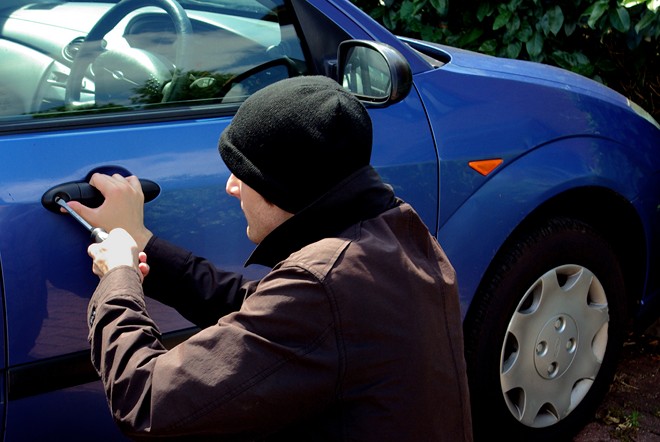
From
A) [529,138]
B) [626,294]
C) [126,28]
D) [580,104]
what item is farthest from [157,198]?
[626,294]

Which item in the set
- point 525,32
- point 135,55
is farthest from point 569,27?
point 135,55

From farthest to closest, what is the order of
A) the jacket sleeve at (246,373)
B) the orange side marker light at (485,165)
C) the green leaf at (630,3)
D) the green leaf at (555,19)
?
the green leaf at (555,19)
the green leaf at (630,3)
the orange side marker light at (485,165)
the jacket sleeve at (246,373)

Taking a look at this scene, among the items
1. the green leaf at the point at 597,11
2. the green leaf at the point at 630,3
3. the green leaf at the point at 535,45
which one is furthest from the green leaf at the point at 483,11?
the green leaf at the point at 630,3

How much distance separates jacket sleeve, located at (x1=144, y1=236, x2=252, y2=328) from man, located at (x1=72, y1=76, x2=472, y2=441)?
310 millimetres

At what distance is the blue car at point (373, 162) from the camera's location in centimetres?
211

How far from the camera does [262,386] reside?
1610 millimetres

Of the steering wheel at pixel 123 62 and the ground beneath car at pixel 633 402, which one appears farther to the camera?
the ground beneath car at pixel 633 402

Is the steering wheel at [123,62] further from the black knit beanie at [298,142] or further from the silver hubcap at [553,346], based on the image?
the silver hubcap at [553,346]

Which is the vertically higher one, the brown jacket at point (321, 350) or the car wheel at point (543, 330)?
the brown jacket at point (321, 350)

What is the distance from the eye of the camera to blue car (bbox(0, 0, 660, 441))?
6.93ft

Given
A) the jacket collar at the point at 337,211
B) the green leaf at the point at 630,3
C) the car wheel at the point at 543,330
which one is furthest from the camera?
the green leaf at the point at 630,3

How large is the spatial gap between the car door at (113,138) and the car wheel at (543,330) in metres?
0.44

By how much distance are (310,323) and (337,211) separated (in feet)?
0.77

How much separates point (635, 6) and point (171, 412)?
11.9ft
